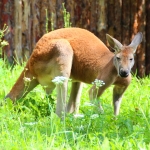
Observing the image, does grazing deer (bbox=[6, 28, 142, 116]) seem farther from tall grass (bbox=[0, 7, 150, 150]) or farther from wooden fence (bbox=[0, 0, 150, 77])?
wooden fence (bbox=[0, 0, 150, 77])

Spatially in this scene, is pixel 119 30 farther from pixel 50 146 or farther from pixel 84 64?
pixel 50 146

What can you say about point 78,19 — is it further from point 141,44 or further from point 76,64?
point 76,64

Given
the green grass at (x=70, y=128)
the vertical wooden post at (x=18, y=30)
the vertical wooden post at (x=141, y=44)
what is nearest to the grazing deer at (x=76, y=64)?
the green grass at (x=70, y=128)

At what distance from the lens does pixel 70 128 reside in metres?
6.00

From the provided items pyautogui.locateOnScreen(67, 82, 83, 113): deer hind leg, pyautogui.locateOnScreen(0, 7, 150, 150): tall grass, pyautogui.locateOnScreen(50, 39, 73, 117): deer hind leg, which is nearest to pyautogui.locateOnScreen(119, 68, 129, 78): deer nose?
pyautogui.locateOnScreen(0, 7, 150, 150): tall grass

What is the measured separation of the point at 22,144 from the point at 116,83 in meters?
2.66

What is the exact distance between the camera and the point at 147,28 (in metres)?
10.3

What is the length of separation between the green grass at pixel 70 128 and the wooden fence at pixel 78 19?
96.2 inches

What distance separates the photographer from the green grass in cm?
520

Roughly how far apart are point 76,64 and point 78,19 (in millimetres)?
2763

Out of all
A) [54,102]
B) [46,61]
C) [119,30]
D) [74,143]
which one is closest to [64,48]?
[46,61]

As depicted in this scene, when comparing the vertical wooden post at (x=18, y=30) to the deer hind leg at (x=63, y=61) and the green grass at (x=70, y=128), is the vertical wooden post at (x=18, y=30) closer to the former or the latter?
the green grass at (x=70, y=128)

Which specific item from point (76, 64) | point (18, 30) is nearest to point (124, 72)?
point (76, 64)

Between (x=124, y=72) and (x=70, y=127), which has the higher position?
(x=124, y=72)
